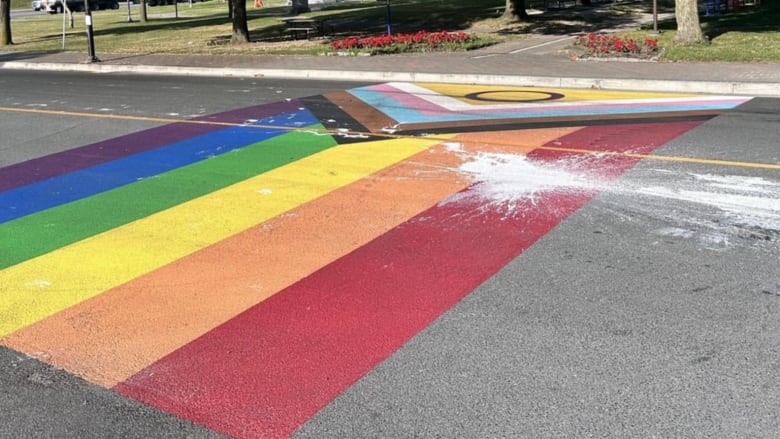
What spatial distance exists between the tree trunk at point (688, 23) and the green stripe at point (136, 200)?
11.7 m

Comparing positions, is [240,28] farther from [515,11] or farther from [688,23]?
[688,23]

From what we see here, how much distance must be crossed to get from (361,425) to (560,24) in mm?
24504

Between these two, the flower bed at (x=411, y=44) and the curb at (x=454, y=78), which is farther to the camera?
the flower bed at (x=411, y=44)

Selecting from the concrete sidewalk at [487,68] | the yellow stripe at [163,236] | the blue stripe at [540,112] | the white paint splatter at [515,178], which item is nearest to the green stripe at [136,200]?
the yellow stripe at [163,236]

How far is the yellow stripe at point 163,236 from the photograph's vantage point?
5000 mm

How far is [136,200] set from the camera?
720 centimetres

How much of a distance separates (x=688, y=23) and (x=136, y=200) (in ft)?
48.2

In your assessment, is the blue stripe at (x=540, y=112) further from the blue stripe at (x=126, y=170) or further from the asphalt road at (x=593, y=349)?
the asphalt road at (x=593, y=349)

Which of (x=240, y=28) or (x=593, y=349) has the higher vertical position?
(x=240, y=28)

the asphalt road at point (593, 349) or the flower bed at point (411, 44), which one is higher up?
the flower bed at point (411, 44)

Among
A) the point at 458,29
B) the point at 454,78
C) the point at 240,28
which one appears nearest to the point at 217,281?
the point at 454,78

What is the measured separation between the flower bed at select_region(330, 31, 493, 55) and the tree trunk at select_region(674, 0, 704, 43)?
17.9ft

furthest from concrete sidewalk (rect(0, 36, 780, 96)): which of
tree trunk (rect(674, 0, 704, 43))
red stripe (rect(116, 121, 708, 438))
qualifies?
red stripe (rect(116, 121, 708, 438))

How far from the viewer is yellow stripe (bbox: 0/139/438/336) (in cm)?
500
